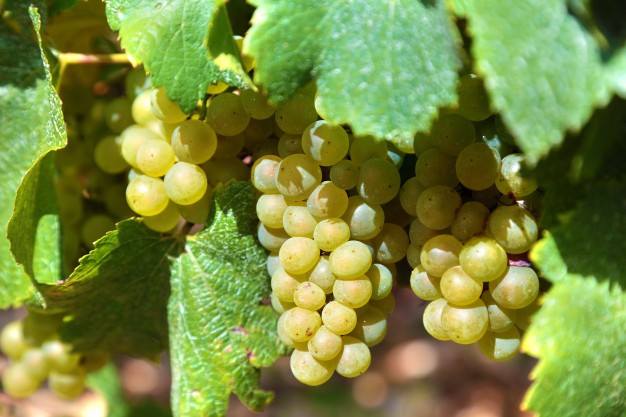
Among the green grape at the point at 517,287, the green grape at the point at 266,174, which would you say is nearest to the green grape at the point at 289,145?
the green grape at the point at 266,174

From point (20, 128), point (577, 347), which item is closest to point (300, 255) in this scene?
point (577, 347)

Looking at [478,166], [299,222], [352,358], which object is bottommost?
[352,358]

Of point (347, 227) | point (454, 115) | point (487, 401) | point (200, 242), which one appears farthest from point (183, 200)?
point (487, 401)

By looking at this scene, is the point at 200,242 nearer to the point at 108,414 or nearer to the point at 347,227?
the point at 347,227

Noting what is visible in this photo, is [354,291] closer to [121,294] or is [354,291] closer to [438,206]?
[438,206]

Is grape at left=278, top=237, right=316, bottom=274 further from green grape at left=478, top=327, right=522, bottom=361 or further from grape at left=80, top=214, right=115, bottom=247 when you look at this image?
grape at left=80, top=214, right=115, bottom=247

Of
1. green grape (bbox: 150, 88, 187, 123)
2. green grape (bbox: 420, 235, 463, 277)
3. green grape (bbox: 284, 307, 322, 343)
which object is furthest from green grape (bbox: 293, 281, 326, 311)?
green grape (bbox: 150, 88, 187, 123)
